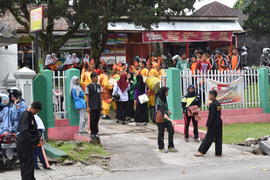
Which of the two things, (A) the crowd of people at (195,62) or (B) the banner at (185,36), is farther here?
(B) the banner at (185,36)

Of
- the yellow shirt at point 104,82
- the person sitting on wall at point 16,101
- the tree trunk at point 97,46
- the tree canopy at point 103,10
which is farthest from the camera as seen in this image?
the tree trunk at point 97,46

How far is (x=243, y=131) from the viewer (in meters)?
14.5

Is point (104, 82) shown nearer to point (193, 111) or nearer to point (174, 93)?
point (174, 93)

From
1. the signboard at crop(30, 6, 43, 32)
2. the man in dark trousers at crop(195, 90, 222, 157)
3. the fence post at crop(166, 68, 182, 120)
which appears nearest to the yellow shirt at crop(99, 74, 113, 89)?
the fence post at crop(166, 68, 182, 120)

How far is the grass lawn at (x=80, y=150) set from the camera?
418 inches

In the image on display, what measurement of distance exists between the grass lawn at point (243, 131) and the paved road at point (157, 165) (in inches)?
43.2

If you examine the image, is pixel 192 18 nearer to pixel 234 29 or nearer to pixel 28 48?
pixel 234 29

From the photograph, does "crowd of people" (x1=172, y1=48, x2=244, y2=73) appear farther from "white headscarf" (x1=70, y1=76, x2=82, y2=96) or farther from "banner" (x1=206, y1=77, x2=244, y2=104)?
"white headscarf" (x1=70, y1=76, x2=82, y2=96)

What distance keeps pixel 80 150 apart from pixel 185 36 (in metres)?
17.5

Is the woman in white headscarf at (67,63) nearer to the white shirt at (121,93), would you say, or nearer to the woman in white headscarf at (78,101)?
the white shirt at (121,93)

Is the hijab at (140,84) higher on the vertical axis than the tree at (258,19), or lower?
lower

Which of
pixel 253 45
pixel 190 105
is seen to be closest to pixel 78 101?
pixel 190 105

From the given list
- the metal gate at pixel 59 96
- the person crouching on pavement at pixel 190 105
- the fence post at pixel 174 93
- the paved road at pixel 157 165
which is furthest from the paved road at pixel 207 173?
the fence post at pixel 174 93

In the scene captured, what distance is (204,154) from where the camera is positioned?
36.5 ft
